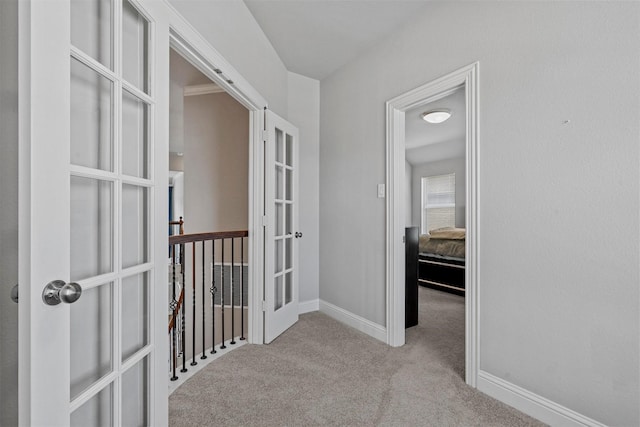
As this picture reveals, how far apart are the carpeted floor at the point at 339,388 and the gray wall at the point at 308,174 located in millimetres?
772

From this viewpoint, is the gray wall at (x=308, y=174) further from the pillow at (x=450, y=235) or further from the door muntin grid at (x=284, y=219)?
the pillow at (x=450, y=235)

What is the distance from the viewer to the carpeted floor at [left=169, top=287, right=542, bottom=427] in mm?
1649

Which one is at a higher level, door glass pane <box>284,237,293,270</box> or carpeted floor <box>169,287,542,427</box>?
door glass pane <box>284,237,293,270</box>

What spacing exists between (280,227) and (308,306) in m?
1.06

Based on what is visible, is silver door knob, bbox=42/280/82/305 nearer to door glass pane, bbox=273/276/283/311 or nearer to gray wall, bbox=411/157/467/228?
door glass pane, bbox=273/276/283/311

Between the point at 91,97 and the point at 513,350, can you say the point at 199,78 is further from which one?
the point at 513,350

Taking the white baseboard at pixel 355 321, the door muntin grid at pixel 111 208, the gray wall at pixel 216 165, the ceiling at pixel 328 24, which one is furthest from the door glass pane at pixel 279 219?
the door muntin grid at pixel 111 208

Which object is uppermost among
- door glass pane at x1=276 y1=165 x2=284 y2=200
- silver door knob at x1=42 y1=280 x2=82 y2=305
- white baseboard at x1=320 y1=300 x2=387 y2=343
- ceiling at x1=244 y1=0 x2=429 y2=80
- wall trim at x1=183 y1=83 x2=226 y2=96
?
wall trim at x1=183 y1=83 x2=226 y2=96

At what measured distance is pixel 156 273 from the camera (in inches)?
50.7

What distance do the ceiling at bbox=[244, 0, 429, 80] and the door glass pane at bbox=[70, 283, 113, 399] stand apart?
221 centimetres

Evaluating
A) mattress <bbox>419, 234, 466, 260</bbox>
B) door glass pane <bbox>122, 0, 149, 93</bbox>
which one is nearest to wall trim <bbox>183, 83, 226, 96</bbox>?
door glass pane <bbox>122, 0, 149, 93</bbox>

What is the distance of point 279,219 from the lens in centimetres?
289

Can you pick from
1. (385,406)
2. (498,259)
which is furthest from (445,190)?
(385,406)

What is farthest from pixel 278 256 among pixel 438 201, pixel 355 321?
pixel 438 201
